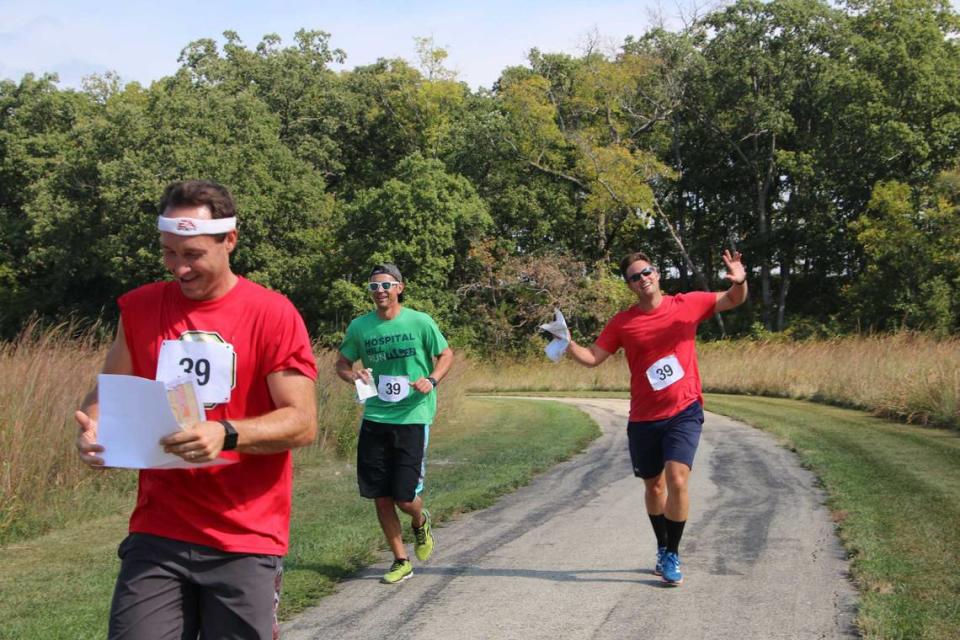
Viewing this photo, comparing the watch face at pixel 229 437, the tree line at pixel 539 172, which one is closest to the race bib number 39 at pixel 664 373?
the watch face at pixel 229 437

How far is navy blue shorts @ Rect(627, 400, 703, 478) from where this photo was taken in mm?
7293

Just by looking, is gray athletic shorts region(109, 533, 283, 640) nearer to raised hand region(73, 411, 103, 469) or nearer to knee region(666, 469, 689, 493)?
raised hand region(73, 411, 103, 469)

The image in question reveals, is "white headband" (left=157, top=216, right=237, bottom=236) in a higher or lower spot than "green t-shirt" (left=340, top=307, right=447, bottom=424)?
higher

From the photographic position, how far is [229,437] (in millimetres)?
3197

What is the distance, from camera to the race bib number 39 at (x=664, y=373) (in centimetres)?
739

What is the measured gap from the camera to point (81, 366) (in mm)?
11867

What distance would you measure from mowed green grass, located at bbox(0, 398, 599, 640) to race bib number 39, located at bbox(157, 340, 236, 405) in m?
3.15

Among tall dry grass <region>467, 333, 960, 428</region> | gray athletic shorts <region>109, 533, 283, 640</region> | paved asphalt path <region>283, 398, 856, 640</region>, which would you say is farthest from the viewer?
tall dry grass <region>467, 333, 960, 428</region>

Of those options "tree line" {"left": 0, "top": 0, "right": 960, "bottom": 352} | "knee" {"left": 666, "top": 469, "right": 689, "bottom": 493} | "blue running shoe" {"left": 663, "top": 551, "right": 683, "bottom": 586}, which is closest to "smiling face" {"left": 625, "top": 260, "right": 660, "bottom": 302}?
"knee" {"left": 666, "top": 469, "right": 689, "bottom": 493}

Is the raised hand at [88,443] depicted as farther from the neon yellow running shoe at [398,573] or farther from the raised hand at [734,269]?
the raised hand at [734,269]

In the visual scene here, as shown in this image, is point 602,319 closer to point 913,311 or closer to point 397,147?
point 913,311

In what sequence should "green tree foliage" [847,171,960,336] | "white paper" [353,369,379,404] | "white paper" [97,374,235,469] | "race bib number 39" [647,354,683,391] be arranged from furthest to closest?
"green tree foliage" [847,171,960,336] → "white paper" [353,369,379,404] → "race bib number 39" [647,354,683,391] → "white paper" [97,374,235,469]

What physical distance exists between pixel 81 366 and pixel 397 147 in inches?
2083

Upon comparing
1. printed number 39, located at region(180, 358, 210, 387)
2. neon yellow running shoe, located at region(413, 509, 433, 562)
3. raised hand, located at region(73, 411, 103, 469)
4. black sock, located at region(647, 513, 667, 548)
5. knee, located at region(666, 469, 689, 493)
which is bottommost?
neon yellow running shoe, located at region(413, 509, 433, 562)
